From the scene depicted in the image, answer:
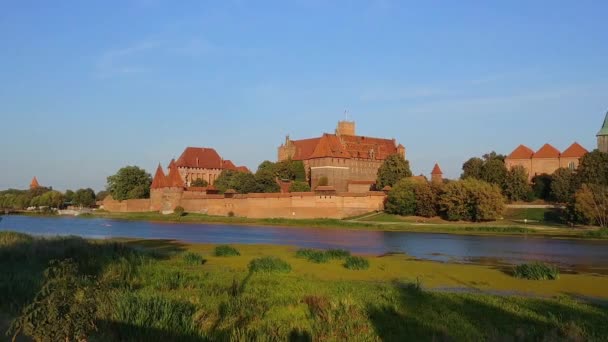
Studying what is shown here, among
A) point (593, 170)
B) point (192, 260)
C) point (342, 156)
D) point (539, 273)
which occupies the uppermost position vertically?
point (342, 156)

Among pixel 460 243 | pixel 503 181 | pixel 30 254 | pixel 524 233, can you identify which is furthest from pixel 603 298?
pixel 503 181

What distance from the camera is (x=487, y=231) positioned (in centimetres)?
3800

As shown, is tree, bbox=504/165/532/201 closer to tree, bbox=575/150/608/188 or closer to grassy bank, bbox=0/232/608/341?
tree, bbox=575/150/608/188

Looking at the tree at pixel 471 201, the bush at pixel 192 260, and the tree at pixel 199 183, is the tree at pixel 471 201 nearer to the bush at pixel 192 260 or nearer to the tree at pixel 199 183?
the bush at pixel 192 260

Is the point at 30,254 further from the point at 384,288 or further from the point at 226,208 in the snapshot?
the point at 226,208

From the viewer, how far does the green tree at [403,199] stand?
47.9 meters

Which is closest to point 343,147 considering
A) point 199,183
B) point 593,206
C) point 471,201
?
point 199,183

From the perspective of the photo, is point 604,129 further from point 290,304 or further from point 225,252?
point 290,304

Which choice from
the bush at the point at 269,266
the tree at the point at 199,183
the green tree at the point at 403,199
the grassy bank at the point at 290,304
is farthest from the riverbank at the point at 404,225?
the bush at the point at 269,266

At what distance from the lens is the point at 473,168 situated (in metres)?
52.4

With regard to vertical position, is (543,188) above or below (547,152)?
below

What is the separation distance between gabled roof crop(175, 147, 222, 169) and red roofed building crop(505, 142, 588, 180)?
3689cm

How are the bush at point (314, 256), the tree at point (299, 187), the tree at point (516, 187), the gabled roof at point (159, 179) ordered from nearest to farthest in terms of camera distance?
the bush at point (314, 256) < the tree at point (516, 187) < the tree at point (299, 187) < the gabled roof at point (159, 179)

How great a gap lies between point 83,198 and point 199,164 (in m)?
16.0
